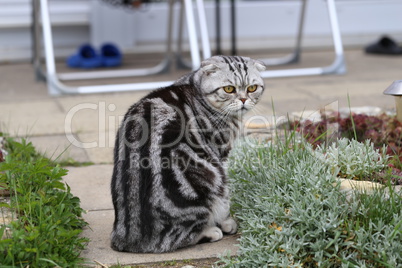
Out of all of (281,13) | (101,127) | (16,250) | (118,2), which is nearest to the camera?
(16,250)

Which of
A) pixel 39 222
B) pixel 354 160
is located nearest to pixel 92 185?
pixel 39 222

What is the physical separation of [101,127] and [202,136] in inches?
80.1

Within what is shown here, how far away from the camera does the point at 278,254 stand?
2416 millimetres

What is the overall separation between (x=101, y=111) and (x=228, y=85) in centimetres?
242

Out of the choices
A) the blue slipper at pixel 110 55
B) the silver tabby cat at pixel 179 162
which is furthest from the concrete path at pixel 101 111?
the blue slipper at pixel 110 55

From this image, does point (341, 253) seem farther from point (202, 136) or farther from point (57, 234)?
point (57, 234)

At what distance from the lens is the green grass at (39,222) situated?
235cm

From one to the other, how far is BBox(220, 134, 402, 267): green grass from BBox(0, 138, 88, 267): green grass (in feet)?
2.13

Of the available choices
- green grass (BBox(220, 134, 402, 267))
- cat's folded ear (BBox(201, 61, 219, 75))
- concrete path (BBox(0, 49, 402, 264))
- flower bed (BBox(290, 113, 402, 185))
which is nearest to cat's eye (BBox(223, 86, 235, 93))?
cat's folded ear (BBox(201, 61, 219, 75))

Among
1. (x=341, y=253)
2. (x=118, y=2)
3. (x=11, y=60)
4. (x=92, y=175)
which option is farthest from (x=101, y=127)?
(x=11, y=60)

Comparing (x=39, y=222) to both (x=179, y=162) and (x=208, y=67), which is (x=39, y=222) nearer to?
(x=179, y=162)

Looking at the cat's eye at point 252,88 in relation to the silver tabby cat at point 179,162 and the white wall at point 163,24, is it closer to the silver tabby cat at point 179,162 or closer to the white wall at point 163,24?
the silver tabby cat at point 179,162

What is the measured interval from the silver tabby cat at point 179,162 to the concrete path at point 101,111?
0.10 meters

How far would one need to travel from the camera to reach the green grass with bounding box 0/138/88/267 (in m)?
2.35
